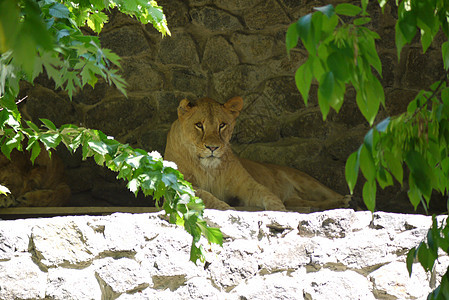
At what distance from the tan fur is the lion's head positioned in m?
1.29

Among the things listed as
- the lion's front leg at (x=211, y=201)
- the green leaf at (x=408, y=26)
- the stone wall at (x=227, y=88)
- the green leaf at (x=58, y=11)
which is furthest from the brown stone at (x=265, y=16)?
the green leaf at (x=408, y=26)

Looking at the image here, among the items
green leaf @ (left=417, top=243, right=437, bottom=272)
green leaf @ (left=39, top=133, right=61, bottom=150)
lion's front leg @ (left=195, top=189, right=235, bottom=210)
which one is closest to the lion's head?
lion's front leg @ (left=195, top=189, right=235, bottom=210)

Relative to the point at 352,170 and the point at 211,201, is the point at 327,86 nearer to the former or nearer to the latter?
the point at 352,170

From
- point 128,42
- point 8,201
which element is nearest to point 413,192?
point 8,201

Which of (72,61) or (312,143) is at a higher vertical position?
(72,61)

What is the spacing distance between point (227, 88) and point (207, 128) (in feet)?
4.22

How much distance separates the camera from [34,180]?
5020 mm

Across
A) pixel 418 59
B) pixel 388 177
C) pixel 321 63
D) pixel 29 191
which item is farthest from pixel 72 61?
pixel 418 59

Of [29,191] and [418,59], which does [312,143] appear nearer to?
[418,59]

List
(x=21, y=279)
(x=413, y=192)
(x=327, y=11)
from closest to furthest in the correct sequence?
(x=327, y=11) < (x=413, y=192) < (x=21, y=279)

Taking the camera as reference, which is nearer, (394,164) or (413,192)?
(394,164)

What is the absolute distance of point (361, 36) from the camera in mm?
1216

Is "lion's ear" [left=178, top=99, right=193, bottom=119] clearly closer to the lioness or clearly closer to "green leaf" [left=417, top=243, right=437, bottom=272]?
the lioness

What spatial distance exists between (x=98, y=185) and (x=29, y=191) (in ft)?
2.96
